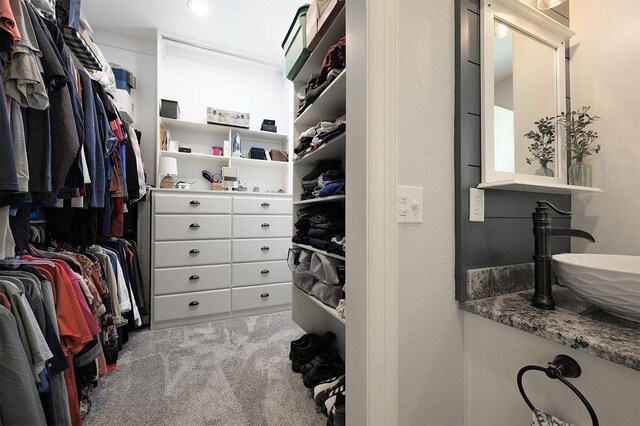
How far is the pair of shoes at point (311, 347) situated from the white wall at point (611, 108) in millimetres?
1400

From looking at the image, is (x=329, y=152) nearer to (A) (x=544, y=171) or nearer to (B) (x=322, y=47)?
(B) (x=322, y=47)

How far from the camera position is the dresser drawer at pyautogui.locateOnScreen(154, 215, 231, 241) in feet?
7.50

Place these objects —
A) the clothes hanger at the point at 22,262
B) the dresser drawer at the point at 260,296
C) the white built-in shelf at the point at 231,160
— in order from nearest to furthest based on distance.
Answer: the clothes hanger at the point at 22,262 → the dresser drawer at the point at 260,296 → the white built-in shelf at the point at 231,160

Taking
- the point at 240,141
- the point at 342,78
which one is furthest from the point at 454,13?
the point at 240,141

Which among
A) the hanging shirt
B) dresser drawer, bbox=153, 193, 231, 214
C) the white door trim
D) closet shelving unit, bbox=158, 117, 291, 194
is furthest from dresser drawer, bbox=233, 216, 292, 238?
the white door trim

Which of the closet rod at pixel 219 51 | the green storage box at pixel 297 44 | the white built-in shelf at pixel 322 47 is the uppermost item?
the closet rod at pixel 219 51

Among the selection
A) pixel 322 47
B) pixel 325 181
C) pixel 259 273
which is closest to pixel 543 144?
pixel 325 181

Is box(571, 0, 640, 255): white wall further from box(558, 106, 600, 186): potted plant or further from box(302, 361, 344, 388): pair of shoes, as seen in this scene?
box(302, 361, 344, 388): pair of shoes

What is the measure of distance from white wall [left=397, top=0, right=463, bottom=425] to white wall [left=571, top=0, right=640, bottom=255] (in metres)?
0.76

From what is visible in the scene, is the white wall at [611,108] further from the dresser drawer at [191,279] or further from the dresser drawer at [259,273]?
the dresser drawer at [191,279]

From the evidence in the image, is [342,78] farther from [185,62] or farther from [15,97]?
[185,62]

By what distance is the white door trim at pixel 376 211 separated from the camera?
70cm

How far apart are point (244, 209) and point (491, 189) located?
7.03 feet

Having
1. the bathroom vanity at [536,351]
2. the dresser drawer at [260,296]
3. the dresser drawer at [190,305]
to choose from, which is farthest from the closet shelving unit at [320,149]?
the dresser drawer at [190,305]
